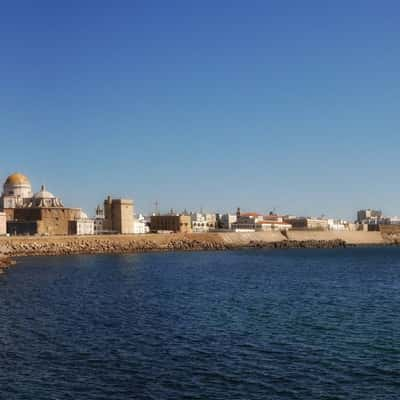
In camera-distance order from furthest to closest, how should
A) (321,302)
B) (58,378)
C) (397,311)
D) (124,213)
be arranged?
(124,213) < (321,302) < (397,311) < (58,378)

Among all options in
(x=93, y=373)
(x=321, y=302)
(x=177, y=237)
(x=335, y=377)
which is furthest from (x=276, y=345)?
(x=177, y=237)

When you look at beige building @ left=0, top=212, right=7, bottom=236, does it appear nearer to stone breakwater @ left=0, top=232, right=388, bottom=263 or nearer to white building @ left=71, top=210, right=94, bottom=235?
stone breakwater @ left=0, top=232, right=388, bottom=263

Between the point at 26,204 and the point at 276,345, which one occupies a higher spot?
the point at 26,204

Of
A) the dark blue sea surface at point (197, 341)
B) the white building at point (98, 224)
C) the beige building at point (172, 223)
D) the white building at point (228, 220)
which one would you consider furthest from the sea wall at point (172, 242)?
the dark blue sea surface at point (197, 341)

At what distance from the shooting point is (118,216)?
112 meters

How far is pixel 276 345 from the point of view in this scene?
22.0 metres

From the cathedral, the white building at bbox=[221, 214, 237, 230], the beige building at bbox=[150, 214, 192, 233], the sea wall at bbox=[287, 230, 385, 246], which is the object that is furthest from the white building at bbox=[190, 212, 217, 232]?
the cathedral

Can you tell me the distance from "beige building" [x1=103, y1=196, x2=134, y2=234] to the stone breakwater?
35.7ft

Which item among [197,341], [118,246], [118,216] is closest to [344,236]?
[118,216]

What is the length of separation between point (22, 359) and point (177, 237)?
278 ft

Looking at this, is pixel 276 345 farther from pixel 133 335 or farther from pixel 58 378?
pixel 58 378

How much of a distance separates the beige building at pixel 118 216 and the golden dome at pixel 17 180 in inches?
631

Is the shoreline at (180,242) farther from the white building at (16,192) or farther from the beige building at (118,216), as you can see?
the white building at (16,192)

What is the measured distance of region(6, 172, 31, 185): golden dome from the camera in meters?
116
